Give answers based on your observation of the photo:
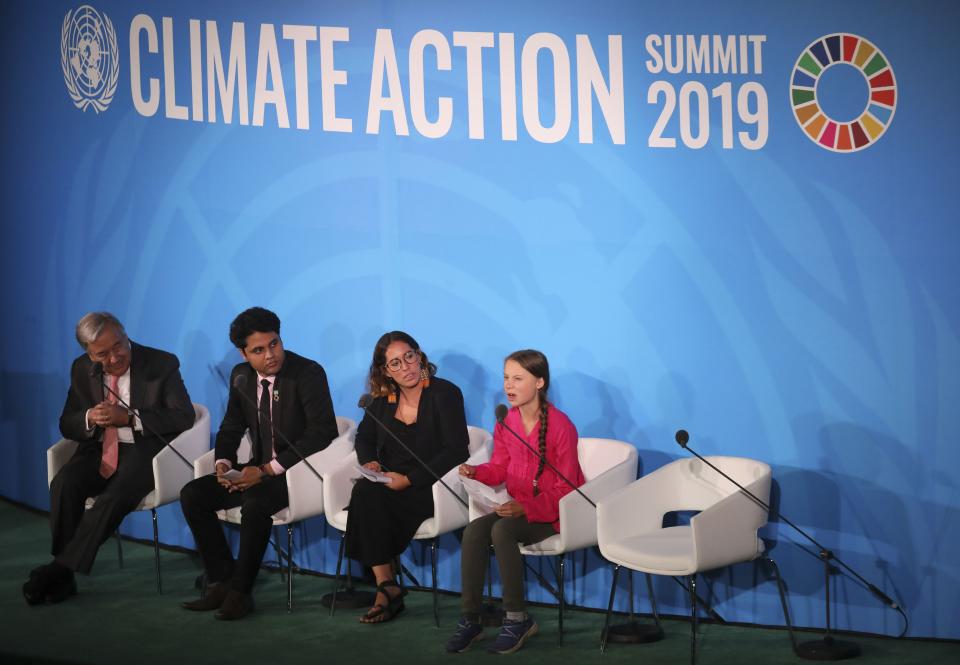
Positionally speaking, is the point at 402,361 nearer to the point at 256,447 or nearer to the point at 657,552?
the point at 256,447

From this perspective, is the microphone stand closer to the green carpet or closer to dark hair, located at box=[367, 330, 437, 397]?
the green carpet

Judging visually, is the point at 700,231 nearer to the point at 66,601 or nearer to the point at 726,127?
the point at 726,127

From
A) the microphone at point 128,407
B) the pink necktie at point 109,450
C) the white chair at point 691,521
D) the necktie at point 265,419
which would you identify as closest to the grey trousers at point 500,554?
the white chair at point 691,521

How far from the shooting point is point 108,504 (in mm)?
5844

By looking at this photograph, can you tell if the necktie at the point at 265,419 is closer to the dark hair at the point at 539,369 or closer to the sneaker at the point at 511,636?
the dark hair at the point at 539,369

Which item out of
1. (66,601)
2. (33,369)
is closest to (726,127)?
(66,601)

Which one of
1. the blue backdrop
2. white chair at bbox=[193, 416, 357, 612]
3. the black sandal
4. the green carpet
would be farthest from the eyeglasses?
the green carpet

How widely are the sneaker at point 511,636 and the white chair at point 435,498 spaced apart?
15.9 inches

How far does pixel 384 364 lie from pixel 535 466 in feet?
2.64

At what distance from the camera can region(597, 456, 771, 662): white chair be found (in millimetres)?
4840

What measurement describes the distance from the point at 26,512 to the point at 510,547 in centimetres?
360

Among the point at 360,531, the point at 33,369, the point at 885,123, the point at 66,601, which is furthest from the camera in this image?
the point at 33,369

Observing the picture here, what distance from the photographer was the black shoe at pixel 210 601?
18.7ft

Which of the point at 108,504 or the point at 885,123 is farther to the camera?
the point at 108,504
